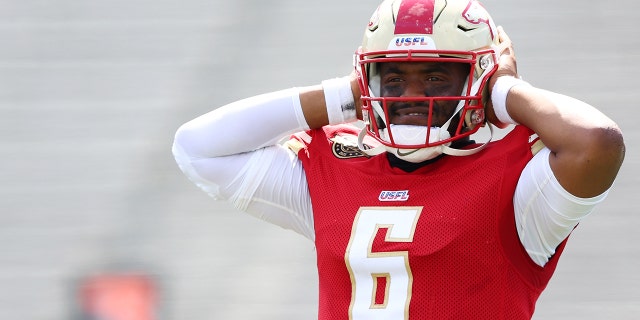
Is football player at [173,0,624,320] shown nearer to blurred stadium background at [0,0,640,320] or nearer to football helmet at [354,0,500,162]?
football helmet at [354,0,500,162]

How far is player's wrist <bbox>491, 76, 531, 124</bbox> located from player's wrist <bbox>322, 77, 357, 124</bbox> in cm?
20

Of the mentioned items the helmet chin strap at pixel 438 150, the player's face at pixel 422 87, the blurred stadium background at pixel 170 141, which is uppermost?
the player's face at pixel 422 87

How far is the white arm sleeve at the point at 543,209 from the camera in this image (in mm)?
1321

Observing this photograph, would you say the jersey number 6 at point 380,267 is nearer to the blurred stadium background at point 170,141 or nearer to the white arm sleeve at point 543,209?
the white arm sleeve at point 543,209

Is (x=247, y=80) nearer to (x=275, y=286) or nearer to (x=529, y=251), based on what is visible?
(x=275, y=286)

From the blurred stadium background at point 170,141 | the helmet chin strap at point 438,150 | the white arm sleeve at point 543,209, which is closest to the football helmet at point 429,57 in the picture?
the helmet chin strap at point 438,150

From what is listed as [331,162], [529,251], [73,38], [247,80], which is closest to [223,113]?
[331,162]

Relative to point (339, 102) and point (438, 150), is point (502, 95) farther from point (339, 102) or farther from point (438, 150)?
point (339, 102)

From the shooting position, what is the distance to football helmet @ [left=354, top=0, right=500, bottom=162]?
1445mm

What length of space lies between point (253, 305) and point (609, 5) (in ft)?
3.47

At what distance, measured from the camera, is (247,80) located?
2572 millimetres

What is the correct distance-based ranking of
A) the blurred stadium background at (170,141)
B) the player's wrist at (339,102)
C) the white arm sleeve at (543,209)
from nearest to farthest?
the white arm sleeve at (543,209), the player's wrist at (339,102), the blurred stadium background at (170,141)

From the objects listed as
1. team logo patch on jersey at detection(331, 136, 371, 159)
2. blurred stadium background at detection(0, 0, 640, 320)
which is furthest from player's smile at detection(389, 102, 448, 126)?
blurred stadium background at detection(0, 0, 640, 320)

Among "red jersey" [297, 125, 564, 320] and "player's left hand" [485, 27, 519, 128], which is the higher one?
"player's left hand" [485, 27, 519, 128]
